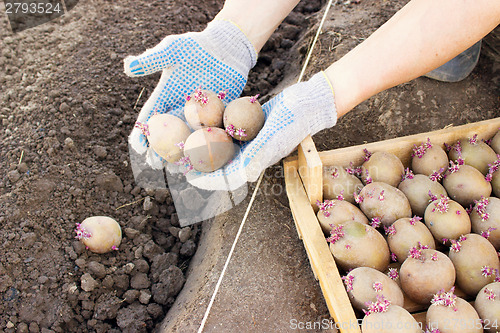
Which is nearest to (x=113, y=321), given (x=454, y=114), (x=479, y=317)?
(x=479, y=317)

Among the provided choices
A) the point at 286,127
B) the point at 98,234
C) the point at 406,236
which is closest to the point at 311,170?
the point at 286,127

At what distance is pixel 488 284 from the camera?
1.48 meters

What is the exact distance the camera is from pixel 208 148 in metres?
1.92

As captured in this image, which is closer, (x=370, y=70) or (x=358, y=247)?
(x=358, y=247)

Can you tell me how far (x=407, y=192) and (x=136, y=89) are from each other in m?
2.02

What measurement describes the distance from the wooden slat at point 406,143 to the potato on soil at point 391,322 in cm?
80

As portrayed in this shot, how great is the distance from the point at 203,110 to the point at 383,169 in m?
0.95

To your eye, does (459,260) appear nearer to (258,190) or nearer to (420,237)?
(420,237)

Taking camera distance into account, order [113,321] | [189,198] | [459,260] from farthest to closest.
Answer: [189,198] → [113,321] → [459,260]

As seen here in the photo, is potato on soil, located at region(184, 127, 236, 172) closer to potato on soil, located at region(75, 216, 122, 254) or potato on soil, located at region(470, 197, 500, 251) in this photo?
potato on soil, located at region(75, 216, 122, 254)

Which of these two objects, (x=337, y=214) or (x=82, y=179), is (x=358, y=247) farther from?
(x=82, y=179)

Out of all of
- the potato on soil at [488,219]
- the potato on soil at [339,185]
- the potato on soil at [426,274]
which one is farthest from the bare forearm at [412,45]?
the potato on soil at [426,274]


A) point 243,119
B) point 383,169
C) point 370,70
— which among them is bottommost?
point 383,169

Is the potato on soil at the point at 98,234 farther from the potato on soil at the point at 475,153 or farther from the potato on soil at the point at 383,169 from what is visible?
the potato on soil at the point at 475,153
